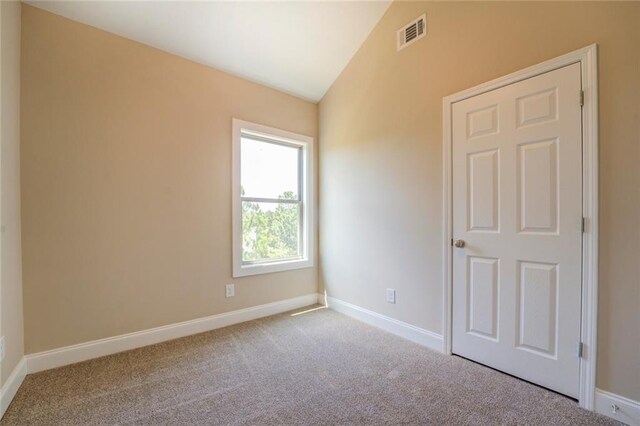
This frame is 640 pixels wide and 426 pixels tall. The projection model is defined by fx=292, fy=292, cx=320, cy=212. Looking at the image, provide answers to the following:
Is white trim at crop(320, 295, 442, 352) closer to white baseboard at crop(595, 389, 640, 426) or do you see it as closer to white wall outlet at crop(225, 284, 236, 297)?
white baseboard at crop(595, 389, 640, 426)

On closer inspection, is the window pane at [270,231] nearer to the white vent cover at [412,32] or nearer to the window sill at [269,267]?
the window sill at [269,267]

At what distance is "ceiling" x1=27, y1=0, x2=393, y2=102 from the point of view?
2.35 m

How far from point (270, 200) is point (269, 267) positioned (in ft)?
2.54

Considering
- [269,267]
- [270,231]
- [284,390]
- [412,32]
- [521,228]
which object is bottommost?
[284,390]

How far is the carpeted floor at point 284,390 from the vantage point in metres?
1.66

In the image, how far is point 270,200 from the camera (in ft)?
11.2

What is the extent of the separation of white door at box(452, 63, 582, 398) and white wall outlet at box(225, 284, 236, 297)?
7.01 feet

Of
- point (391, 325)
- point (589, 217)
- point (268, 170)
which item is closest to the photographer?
point (589, 217)

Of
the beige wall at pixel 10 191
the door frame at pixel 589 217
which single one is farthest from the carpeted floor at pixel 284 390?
the beige wall at pixel 10 191

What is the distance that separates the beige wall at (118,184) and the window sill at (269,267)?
97 millimetres

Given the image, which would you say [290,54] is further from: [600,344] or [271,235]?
[600,344]

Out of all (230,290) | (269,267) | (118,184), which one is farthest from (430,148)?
(118,184)

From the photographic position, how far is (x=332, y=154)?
357 centimetres

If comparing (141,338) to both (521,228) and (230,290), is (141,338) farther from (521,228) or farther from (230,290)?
(521,228)
